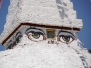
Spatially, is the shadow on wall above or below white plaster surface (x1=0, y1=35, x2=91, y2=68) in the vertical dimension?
above

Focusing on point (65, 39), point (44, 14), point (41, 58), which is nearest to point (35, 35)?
point (44, 14)

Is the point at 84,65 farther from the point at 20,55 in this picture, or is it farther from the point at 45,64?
the point at 20,55

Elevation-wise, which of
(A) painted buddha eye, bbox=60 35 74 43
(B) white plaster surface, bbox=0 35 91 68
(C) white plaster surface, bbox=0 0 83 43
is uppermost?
(C) white plaster surface, bbox=0 0 83 43

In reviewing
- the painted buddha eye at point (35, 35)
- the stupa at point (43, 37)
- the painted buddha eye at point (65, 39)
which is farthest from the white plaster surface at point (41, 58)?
the painted buddha eye at point (65, 39)

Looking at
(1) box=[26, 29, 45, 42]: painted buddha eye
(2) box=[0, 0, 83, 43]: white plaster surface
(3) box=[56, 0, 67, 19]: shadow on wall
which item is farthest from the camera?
(3) box=[56, 0, 67, 19]: shadow on wall

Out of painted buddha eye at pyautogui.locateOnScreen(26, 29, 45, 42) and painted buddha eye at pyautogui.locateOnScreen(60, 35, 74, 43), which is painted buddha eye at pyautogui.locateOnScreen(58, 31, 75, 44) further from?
painted buddha eye at pyautogui.locateOnScreen(26, 29, 45, 42)

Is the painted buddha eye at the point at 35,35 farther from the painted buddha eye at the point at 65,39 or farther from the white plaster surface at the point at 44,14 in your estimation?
the painted buddha eye at the point at 65,39

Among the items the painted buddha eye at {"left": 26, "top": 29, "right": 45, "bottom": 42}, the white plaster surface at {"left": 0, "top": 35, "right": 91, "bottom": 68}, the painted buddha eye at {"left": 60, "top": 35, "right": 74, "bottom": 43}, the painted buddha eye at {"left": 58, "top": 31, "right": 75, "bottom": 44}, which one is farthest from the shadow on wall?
the white plaster surface at {"left": 0, "top": 35, "right": 91, "bottom": 68}

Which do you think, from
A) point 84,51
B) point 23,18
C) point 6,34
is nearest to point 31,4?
point 23,18
